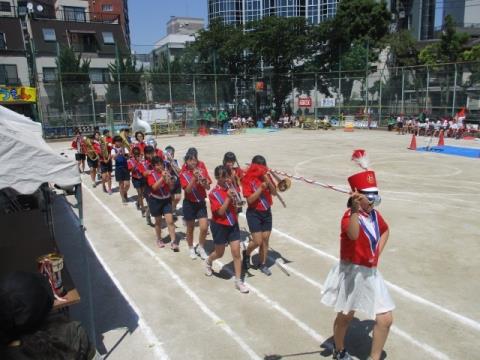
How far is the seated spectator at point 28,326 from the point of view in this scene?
2.25 metres

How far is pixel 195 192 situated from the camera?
7383 mm

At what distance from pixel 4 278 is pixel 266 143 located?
2413cm

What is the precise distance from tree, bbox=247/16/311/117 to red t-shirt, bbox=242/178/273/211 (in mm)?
36092

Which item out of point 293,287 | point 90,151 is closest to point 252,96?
point 90,151

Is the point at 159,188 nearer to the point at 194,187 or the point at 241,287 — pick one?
the point at 194,187

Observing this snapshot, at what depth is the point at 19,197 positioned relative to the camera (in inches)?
306

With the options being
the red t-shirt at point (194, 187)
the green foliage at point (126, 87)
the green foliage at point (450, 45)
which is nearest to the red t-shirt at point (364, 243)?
the red t-shirt at point (194, 187)

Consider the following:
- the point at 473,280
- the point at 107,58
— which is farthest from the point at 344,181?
the point at 107,58

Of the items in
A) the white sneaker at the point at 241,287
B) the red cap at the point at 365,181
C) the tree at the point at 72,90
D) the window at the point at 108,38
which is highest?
the window at the point at 108,38

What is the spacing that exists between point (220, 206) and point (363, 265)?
2.52 meters

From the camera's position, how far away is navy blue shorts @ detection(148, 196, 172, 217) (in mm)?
7969

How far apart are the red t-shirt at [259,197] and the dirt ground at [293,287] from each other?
1.10 metres

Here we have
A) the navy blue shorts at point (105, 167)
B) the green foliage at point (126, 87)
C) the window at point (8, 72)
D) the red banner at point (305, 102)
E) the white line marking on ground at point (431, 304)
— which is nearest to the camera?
the white line marking on ground at point (431, 304)

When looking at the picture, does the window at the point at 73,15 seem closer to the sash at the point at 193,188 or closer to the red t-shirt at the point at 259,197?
the sash at the point at 193,188
